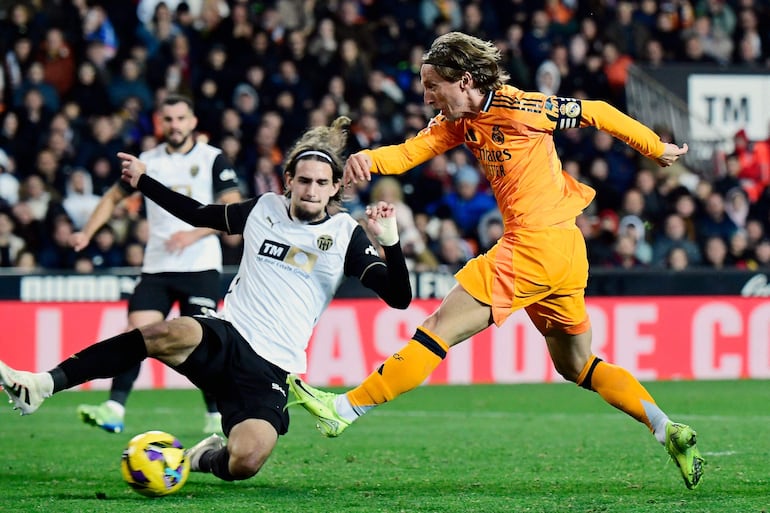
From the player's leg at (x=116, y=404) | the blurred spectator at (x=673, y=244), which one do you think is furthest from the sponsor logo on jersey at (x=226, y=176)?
the blurred spectator at (x=673, y=244)

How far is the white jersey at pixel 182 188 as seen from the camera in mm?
9047

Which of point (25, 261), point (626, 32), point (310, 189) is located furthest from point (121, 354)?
point (626, 32)

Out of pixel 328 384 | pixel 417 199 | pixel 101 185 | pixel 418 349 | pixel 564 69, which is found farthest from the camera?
pixel 564 69

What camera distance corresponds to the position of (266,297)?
648 centimetres

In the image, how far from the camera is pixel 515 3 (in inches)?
693

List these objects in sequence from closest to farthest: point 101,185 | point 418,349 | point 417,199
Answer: point 418,349 → point 101,185 → point 417,199

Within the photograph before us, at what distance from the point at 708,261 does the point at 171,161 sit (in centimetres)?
794

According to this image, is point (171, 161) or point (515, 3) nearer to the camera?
point (171, 161)

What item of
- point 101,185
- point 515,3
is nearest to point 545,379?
point 101,185

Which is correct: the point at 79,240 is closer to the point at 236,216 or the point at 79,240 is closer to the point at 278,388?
the point at 236,216

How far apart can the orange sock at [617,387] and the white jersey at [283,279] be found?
4.35 ft

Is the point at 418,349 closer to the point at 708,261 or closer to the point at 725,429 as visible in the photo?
the point at 725,429

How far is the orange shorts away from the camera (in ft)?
21.1

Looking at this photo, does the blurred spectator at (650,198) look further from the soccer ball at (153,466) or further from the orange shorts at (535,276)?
the soccer ball at (153,466)
